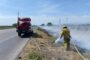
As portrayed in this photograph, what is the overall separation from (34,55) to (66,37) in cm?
580

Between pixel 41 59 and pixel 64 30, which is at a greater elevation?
pixel 64 30

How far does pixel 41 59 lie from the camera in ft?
51.8

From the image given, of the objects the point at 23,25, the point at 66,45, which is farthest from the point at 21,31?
the point at 66,45

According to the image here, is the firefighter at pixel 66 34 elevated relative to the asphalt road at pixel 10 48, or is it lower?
elevated

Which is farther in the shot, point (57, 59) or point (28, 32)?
point (28, 32)

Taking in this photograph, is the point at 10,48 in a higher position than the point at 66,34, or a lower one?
lower

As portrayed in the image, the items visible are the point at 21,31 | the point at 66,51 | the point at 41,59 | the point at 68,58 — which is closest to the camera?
the point at 41,59

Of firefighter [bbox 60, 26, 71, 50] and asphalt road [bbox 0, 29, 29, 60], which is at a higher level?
firefighter [bbox 60, 26, 71, 50]

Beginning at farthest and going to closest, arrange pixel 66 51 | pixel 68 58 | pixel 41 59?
pixel 66 51
pixel 68 58
pixel 41 59

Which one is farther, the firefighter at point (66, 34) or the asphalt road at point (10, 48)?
the firefighter at point (66, 34)

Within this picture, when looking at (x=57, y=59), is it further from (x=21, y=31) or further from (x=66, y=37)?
(x=21, y=31)

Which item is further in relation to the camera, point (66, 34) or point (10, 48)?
point (10, 48)

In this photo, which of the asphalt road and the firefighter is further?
the firefighter

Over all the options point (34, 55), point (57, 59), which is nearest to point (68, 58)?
point (57, 59)
